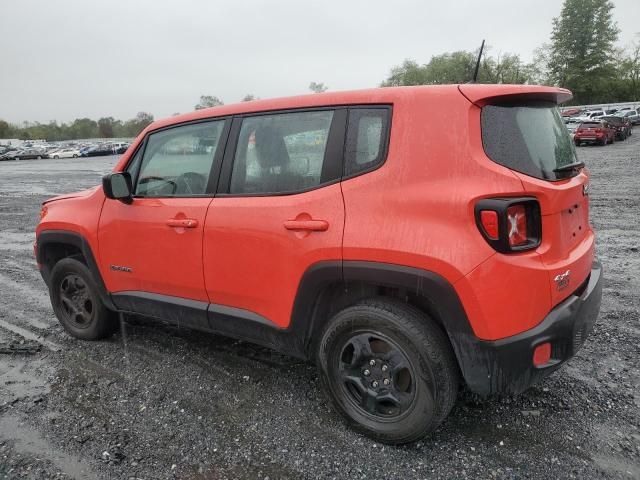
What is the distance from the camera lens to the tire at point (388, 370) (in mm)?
2373

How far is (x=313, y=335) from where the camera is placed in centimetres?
279

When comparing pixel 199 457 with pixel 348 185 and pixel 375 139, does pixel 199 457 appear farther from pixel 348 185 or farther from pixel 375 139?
pixel 375 139

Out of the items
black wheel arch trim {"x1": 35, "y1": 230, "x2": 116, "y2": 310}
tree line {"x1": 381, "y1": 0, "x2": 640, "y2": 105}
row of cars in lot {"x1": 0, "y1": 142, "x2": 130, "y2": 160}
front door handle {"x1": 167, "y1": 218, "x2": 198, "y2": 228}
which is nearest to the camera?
front door handle {"x1": 167, "y1": 218, "x2": 198, "y2": 228}

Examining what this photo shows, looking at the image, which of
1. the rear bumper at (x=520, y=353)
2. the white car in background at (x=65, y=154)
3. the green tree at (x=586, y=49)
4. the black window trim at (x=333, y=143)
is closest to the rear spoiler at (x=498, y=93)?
the black window trim at (x=333, y=143)

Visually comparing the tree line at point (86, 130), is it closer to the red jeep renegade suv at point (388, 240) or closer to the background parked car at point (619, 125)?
the background parked car at point (619, 125)

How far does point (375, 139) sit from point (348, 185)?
279 millimetres

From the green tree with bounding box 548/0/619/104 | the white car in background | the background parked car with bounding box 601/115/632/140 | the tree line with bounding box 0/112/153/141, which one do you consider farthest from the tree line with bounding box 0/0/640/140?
the tree line with bounding box 0/112/153/141

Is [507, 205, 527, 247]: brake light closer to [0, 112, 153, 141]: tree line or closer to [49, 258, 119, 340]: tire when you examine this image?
[49, 258, 119, 340]: tire

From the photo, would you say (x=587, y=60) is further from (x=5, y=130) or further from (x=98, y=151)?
(x=5, y=130)

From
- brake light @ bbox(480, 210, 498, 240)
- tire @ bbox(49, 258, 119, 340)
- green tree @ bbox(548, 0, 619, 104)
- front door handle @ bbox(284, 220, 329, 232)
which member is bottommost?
tire @ bbox(49, 258, 119, 340)

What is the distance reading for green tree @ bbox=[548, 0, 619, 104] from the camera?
233 ft

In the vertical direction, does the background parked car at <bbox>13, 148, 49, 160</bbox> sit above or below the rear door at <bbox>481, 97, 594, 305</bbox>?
below

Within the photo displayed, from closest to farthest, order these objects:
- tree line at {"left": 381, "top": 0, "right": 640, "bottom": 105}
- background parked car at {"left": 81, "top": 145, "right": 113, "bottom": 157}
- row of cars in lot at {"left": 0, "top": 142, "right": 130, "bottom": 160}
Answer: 1. row of cars in lot at {"left": 0, "top": 142, "right": 130, "bottom": 160}
2. background parked car at {"left": 81, "top": 145, "right": 113, "bottom": 157}
3. tree line at {"left": 381, "top": 0, "right": 640, "bottom": 105}

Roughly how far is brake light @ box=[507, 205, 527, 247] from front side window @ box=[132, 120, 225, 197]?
1895 millimetres
